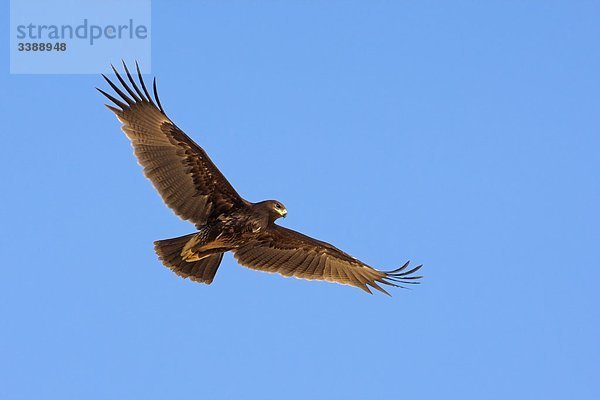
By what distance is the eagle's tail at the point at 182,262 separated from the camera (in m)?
17.5

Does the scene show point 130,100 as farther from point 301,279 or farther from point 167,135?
point 301,279

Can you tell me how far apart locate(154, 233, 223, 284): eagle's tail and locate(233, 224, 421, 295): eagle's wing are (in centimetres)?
102

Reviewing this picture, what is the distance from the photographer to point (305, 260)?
19375 mm

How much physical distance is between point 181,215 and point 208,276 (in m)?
1.13

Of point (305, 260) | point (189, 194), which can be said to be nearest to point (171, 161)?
point (189, 194)

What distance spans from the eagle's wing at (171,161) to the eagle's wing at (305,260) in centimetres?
136

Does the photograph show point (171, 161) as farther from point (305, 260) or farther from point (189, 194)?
point (305, 260)

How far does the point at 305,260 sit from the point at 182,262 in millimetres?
2630

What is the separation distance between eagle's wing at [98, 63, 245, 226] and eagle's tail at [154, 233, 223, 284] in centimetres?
45

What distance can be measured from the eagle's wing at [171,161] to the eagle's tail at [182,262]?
1.47ft

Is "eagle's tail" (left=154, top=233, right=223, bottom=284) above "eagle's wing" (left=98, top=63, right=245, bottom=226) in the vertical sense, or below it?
below

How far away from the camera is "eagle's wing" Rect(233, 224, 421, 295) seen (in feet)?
62.1

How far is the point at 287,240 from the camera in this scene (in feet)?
62.5

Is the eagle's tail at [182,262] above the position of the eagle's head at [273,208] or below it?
below
